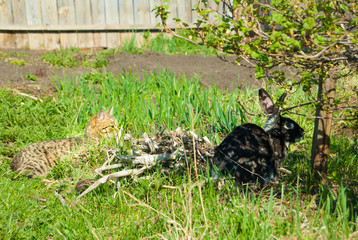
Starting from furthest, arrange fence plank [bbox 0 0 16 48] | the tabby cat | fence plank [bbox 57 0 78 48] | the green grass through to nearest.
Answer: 1. fence plank [bbox 57 0 78 48]
2. fence plank [bbox 0 0 16 48]
3. the tabby cat
4. the green grass

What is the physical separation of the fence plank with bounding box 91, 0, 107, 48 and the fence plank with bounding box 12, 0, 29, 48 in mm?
1515

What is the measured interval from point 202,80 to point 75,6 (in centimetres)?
443

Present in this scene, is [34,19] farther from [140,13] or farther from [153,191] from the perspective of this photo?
[153,191]

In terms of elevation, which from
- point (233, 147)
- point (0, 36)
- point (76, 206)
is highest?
point (0, 36)

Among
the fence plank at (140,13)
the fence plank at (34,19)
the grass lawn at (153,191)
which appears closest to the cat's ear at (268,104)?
the grass lawn at (153,191)

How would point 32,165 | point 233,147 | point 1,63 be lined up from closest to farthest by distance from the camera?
point 233,147 < point 32,165 < point 1,63

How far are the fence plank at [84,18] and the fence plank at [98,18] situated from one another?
0.09 m

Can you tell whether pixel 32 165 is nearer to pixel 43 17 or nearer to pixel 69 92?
pixel 69 92

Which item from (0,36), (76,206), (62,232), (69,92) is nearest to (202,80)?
(69,92)

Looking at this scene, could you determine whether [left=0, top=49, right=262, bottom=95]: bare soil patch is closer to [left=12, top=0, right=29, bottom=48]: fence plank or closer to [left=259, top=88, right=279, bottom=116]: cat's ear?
[left=12, top=0, right=29, bottom=48]: fence plank

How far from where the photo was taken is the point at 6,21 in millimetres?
9461

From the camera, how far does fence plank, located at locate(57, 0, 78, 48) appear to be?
9.56 meters

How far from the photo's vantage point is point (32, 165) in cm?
411

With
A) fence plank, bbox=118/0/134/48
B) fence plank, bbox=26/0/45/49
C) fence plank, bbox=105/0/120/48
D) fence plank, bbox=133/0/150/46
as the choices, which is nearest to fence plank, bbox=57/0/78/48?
fence plank, bbox=26/0/45/49
